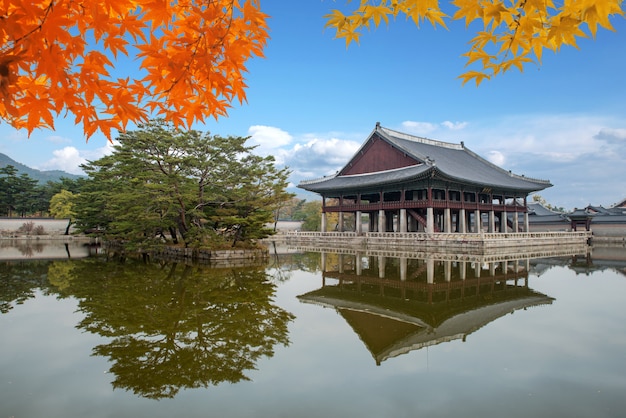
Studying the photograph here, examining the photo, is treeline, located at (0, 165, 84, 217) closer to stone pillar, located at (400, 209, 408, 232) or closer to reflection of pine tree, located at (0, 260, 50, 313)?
reflection of pine tree, located at (0, 260, 50, 313)

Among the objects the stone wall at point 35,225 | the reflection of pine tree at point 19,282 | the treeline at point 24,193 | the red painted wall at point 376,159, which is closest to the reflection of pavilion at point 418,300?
the reflection of pine tree at point 19,282

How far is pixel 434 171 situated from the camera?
31109 millimetres

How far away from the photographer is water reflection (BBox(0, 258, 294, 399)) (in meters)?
5.38

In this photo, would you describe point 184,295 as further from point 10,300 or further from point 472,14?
point 472,14

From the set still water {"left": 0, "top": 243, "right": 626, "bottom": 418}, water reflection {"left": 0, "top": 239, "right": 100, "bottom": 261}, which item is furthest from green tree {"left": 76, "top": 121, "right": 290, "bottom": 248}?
still water {"left": 0, "top": 243, "right": 626, "bottom": 418}

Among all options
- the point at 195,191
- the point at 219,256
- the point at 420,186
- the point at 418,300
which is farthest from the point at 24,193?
the point at 418,300

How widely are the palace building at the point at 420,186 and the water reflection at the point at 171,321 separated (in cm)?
2224

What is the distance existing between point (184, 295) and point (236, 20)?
9.36m

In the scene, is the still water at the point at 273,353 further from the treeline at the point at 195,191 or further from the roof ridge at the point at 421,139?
the roof ridge at the point at 421,139

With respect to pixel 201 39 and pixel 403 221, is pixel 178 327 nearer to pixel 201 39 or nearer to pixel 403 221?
pixel 201 39

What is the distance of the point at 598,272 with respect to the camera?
1648cm

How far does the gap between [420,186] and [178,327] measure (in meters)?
29.4

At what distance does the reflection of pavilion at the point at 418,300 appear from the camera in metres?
7.18

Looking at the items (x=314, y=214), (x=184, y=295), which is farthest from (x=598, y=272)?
(x=314, y=214)
